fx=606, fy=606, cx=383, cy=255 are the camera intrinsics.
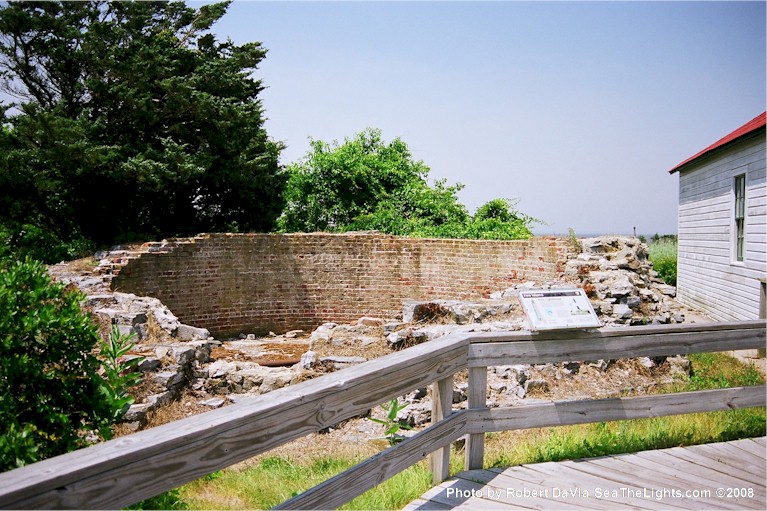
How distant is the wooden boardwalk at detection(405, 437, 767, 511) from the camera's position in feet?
11.1

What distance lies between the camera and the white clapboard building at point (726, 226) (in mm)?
10945

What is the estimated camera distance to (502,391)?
812cm

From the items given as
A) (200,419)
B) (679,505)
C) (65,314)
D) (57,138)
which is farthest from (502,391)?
(57,138)

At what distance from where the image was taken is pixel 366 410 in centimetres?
333

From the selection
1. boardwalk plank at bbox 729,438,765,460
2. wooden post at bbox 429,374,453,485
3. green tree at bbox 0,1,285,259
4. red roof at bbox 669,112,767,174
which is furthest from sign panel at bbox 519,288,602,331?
green tree at bbox 0,1,285,259

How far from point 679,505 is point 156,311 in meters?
10.0

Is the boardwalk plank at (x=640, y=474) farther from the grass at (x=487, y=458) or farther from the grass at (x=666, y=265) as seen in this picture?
the grass at (x=666, y=265)

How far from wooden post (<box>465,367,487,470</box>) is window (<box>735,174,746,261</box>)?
10325 millimetres

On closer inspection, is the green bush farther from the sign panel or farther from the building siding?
the building siding

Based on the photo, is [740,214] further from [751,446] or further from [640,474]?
[640,474]

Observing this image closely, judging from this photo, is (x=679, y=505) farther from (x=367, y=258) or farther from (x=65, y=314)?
(x=367, y=258)

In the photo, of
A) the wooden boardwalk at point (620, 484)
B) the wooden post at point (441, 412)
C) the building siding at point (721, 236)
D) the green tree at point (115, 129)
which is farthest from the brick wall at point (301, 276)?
the wooden post at point (441, 412)

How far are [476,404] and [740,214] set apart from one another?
1070 centimetres

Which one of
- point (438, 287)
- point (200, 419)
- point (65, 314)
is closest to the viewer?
point (200, 419)
